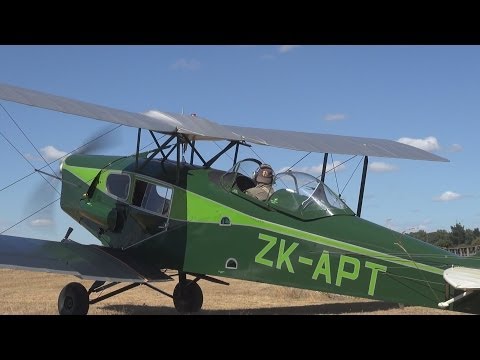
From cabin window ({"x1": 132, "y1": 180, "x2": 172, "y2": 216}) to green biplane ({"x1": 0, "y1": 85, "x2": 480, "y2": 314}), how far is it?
2 centimetres

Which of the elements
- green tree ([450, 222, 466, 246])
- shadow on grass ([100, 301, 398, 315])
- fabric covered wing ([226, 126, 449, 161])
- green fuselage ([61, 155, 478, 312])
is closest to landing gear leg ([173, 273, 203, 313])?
shadow on grass ([100, 301, 398, 315])

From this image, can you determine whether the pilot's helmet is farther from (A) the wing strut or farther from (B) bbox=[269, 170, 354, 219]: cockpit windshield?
(A) the wing strut

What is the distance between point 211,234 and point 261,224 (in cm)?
90

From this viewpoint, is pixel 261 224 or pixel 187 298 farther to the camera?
pixel 187 298

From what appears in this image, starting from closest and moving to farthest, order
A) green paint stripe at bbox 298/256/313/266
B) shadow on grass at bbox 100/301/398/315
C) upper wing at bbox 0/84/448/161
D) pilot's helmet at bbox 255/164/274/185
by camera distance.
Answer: green paint stripe at bbox 298/256/313/266, upper wing at bbox 0/84/448/161, pilot's helmet at bbox 255/164/274/185, shadow on grass at bbox 100/301/398/315

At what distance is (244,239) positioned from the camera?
26.4 feet

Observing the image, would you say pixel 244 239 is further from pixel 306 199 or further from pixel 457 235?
pixel 457 235

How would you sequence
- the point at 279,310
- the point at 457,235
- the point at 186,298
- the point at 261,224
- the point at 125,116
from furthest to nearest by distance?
the point at 457,235, the point at 279,310, the point at 186,298, the point at 125,116, the point at 261,224

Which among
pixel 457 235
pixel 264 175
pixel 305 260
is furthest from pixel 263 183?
pixel 457 235

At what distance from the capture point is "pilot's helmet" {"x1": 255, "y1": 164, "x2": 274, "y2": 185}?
8.40 meters

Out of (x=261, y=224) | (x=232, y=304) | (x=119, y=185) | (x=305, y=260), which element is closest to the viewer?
(x=305, y=260)

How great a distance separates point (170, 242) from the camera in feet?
29.0
